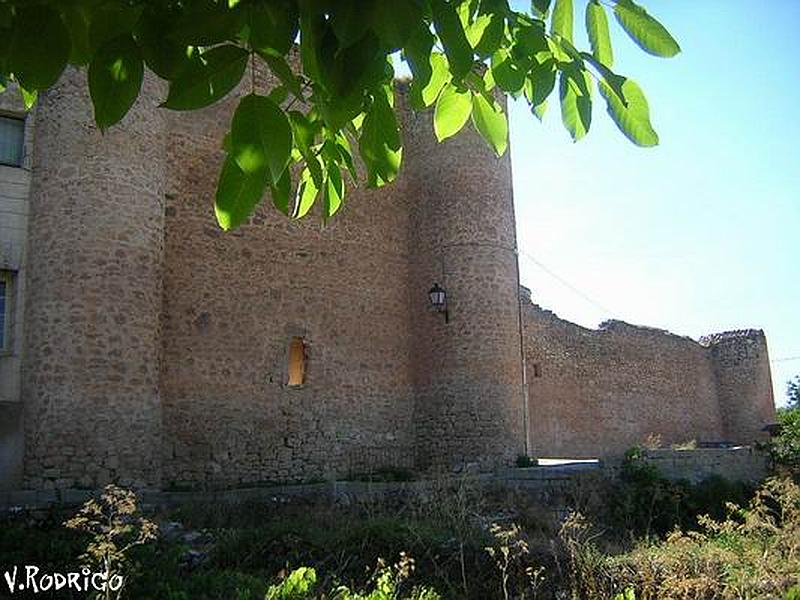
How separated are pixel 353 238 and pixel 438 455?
479cm

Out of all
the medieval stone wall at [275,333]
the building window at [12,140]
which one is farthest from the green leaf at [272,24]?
the medieval stone wall at [275,333]

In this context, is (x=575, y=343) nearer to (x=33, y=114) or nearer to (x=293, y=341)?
(x=293, y=341)

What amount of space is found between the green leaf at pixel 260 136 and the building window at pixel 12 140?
41.6 ft

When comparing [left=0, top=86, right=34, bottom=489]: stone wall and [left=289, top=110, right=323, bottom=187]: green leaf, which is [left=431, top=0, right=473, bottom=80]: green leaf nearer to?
[left=289, top=110, right=323, bottom=187]: green leaf

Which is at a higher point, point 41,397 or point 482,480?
point 41,397

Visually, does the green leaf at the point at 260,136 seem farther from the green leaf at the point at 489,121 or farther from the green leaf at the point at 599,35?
the green leaf at the point at 599,35

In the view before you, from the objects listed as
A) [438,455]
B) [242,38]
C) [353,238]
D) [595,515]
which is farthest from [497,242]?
[242,38]

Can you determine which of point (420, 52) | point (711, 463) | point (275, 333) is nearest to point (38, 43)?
point (420, 52)

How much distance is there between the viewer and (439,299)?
54.9 ft

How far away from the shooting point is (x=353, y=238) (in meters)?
17.2

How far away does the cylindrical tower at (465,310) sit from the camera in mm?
16422

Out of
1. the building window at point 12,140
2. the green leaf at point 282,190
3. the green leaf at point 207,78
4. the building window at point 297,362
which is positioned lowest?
the green leaf at point 282,190

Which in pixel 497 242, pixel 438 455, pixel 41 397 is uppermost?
pixel 497 242

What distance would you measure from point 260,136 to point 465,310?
15.0 metres
